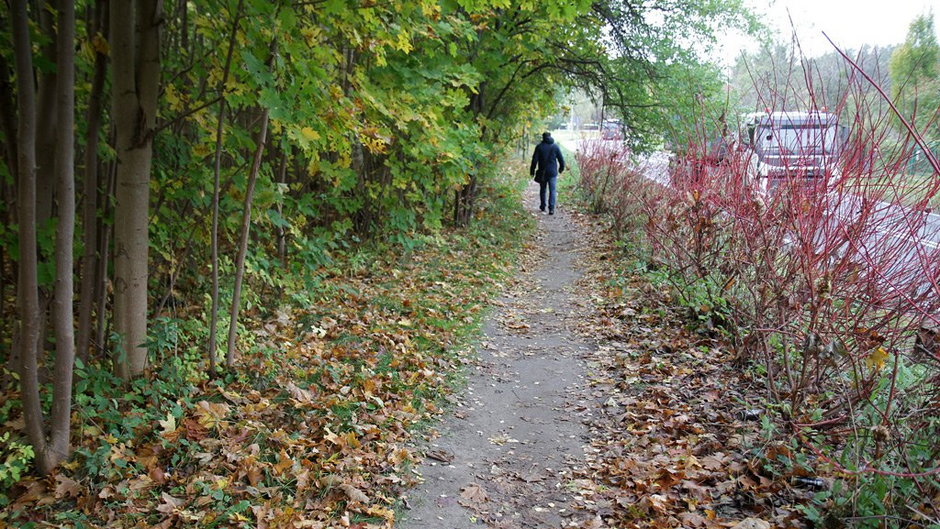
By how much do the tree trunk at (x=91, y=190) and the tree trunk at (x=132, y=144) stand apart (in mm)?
115

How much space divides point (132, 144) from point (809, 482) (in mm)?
4541

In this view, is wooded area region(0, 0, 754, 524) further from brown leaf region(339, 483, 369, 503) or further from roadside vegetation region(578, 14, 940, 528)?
roadside vegetation region(578, 14, 940, 528)

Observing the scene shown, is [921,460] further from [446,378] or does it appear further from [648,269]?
[648,269]

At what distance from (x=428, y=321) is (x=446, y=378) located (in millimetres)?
1366

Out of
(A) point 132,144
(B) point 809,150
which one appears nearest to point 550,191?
(B) point 809,150

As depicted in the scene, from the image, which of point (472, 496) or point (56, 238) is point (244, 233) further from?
point (472, 496)

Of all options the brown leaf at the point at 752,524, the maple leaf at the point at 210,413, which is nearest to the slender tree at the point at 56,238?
the maple leaf at the point at 210,413

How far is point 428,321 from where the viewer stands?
23.2 feet

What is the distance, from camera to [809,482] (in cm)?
358

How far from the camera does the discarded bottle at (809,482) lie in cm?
351

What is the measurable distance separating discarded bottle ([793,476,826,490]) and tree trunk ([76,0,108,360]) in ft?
14.8

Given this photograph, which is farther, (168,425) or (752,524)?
(168,425)

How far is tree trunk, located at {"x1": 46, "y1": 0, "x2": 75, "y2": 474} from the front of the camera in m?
3.18

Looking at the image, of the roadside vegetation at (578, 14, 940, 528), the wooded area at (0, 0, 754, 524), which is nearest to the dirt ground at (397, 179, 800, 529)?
the roadside vegetation at (578, 14, 940, 528)
